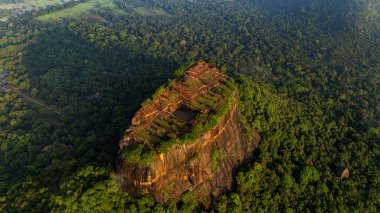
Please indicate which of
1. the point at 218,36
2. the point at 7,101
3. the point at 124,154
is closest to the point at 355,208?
the point at 124,154

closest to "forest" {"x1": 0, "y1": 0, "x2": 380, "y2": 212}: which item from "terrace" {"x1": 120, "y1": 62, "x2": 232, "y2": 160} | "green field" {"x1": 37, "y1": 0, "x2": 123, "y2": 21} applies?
"terrace" {"x1": 120, "y1": 62, "x2": 232, "y2": 160}

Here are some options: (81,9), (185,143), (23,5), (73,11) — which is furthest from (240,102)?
(23,5)

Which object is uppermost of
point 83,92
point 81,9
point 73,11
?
point 83,92

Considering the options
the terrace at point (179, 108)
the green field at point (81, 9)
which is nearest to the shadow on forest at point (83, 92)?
the terrace at point (179, 108)

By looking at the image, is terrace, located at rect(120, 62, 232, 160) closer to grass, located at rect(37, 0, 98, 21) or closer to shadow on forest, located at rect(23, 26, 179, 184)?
shadow on forest, located at rect(23, 26, 179, 184)

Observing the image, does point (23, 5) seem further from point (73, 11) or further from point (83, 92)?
point (83, 92)

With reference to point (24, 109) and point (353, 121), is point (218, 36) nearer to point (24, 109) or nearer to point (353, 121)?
point (353, 121)

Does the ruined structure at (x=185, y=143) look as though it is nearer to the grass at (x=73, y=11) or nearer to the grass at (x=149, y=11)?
the grass at (x=73, y=11)
